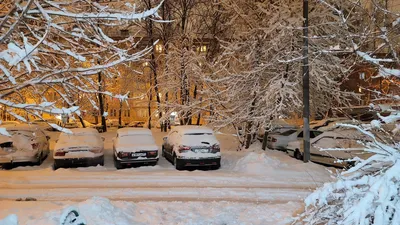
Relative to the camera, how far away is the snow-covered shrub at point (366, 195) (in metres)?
3.01

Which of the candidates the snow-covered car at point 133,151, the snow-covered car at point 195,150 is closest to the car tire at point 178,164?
the snow-covered car at point 195,150

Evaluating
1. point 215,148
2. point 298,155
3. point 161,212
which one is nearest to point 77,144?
point 215,148

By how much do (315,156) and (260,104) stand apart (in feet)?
12.1

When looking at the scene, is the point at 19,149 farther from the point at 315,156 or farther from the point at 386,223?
the point at 386,223

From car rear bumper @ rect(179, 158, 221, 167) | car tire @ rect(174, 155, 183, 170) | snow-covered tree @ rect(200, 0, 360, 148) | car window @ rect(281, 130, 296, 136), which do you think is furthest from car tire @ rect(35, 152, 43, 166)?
car window @ rect(281, 130, 296, 136)

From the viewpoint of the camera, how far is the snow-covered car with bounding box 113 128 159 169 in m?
13.2

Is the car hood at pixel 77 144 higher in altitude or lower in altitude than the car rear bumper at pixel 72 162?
higher

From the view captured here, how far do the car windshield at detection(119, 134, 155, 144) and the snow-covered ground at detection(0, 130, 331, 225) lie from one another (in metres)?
1.14

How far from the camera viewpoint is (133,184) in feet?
35.7

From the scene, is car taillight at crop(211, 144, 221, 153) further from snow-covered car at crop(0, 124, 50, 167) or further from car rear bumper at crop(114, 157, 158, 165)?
snow-covered car at crop(0, 124, 50, 167)

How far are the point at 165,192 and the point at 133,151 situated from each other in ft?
12.5

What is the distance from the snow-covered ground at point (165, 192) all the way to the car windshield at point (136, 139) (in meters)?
1.14

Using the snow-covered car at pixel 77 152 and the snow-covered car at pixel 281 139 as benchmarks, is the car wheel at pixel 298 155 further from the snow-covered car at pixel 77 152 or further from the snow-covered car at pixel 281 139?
the snow-covered car at pixel 77 152

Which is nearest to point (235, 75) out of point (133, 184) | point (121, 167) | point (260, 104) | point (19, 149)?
point (260, 104)
